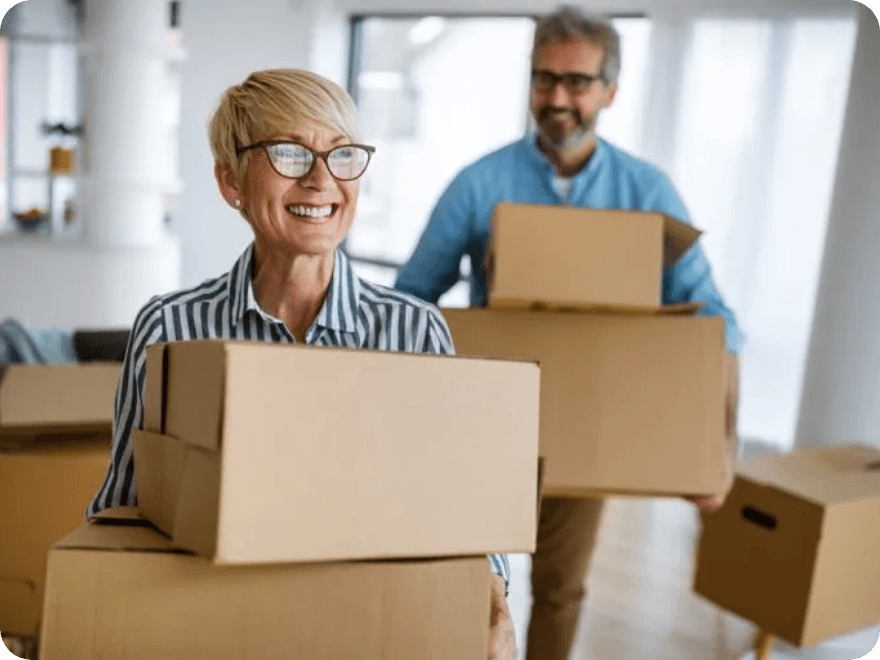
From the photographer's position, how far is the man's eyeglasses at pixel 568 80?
1537 mm

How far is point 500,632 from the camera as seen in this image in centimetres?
82

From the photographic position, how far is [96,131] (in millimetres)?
3824

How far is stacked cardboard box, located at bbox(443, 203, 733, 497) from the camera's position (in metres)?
1.27

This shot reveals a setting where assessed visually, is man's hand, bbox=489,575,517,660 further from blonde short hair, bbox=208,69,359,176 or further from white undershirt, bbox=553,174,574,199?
white undershirt, bbox=553,174,574,199

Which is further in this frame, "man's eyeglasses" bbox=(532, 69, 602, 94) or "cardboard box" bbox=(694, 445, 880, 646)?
"cardboard box" bbox=(694, 445, 880, 646)

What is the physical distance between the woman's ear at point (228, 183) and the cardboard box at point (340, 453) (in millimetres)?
305

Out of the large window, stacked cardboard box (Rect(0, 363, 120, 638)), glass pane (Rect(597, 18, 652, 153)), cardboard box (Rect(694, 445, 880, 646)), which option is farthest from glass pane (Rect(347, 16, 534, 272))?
stacked cardboard box (Rect(0, 363, 120, 638))

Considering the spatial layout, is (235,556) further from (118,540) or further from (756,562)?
(756,562)

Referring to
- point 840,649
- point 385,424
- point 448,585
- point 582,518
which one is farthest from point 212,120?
point 840,649

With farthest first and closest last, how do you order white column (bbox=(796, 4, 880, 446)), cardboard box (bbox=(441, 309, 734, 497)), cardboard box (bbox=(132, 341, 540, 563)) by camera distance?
white column (bbox=(796, 4, 880, 446)) < cardboard box (bbox=(441, 309, 734, 497)) < cardboard box (bbox=(132, 341, 540, 563))

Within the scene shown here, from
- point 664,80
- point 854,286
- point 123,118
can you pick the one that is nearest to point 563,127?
point 854,286

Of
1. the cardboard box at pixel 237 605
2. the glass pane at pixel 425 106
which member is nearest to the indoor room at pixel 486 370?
the cardboard box at pixel 237 605

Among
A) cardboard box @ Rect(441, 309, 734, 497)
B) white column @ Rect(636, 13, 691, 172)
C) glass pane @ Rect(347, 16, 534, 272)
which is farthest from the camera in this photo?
glass pane @ Rect(347, 16, 534, 272)

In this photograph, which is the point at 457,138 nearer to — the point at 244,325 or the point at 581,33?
the point at 581,33
